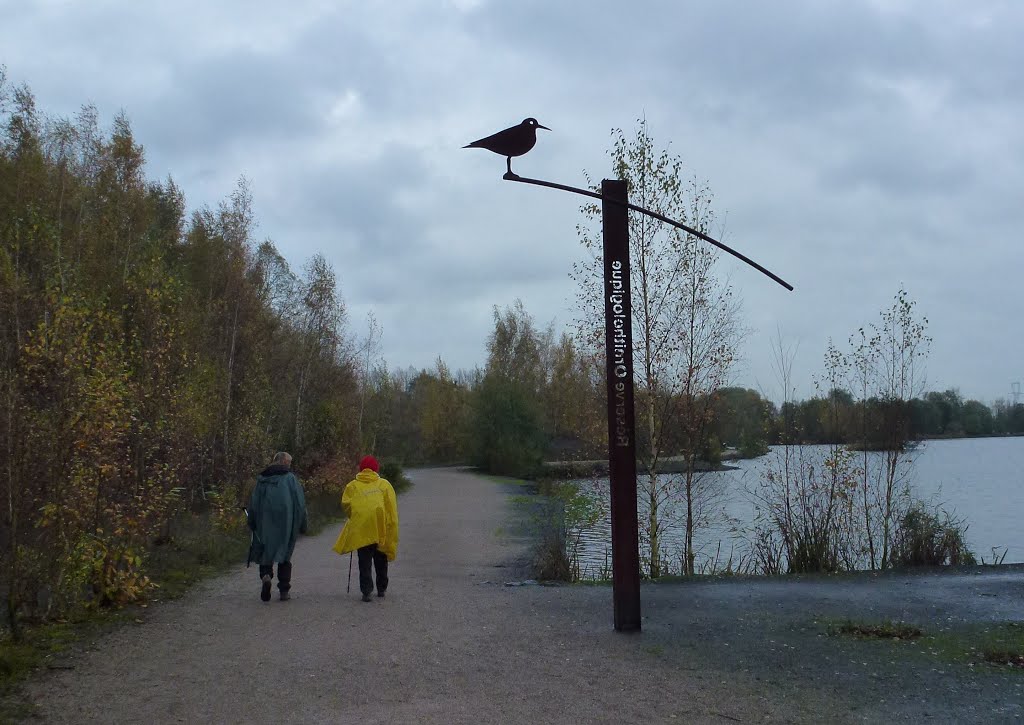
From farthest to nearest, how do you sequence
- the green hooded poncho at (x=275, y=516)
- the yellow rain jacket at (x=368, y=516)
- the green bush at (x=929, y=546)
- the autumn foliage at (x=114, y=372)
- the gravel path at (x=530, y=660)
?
the green bush at (x=929, y=546)
the yellow rain jacket at (x=368, y=516)
the green hooded poncho at (x=275, y=516)
the autumn foliage at (x=114, y=372)
the gravel path at (x=530, y=660)

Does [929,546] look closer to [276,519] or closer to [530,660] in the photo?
[530,660]

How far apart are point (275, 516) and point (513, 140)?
210 inches

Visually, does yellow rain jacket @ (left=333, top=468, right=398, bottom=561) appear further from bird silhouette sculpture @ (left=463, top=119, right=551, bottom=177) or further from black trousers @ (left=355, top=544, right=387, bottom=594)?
bird silhouette sculpture @ (left=463, top=119, right=551, bottom=177)

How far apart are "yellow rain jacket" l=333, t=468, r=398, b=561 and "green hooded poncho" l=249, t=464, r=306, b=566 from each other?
583 mm

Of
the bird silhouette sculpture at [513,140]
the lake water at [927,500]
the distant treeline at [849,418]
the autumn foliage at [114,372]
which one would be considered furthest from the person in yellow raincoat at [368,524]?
the distant treeline at [849,418]

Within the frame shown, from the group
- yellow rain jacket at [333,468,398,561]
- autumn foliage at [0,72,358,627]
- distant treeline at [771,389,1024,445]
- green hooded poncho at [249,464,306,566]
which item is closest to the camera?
autumn foliage at [0,72,358,627]

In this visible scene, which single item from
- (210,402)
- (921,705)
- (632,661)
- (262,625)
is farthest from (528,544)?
(921,705)

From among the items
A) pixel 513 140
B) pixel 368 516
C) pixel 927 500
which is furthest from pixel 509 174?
pixel 927 500

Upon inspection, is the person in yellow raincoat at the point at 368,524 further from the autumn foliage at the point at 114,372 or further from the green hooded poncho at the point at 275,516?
the autumn foliage at the point at 114,372

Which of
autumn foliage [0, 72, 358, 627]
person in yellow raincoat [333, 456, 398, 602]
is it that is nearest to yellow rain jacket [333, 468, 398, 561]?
person in yellow raincoat [333, 456, 398, 602]

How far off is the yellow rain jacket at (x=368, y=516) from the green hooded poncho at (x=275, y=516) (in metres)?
0.58

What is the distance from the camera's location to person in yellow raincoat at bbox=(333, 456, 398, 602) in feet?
37.0

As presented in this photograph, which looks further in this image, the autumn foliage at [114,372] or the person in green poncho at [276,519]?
the person in green poncho at [276,519]

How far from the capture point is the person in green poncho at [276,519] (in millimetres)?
11133
